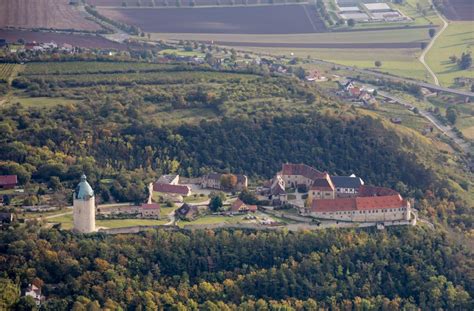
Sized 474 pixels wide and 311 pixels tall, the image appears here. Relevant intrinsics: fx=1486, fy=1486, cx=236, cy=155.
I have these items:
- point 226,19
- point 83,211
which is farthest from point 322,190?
point 226,19

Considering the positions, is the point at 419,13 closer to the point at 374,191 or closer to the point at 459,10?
the point at 459,10

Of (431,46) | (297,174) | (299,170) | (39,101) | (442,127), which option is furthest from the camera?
(431,46)

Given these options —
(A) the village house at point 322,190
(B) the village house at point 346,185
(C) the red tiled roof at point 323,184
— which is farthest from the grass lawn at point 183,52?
(A) the village house at point 322,190

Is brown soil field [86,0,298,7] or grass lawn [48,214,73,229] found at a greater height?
brown soil field [86,0,298,7]

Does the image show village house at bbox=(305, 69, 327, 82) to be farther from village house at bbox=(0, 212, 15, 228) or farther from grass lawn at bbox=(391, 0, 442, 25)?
village house at bbox=(0, 212, 15, 228)

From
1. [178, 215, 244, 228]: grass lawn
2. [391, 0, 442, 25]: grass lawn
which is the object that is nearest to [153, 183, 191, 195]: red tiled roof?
[178, 215, 244, 228]: grass lawn

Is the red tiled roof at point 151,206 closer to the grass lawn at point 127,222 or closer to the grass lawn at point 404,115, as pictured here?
the grass lawn at point 127,222
